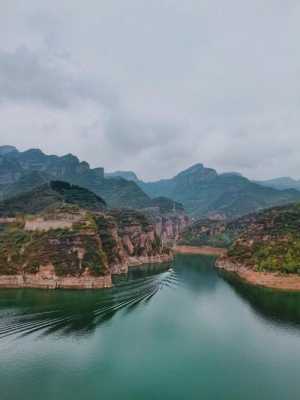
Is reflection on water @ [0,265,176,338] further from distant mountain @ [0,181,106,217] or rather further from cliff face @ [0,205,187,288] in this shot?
distant mountain @ [0,181,106,217]

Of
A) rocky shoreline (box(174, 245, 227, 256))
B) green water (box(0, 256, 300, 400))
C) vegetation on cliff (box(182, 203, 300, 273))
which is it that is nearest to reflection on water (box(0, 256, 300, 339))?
green water (box(0, 256, 300, 400))

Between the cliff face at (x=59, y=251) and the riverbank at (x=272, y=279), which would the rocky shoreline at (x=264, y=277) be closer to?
the riverbank at (x=272, y=279)

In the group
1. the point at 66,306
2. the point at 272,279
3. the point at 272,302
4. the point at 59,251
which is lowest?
the point at 272,302

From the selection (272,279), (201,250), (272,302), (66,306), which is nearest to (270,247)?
(272,279)

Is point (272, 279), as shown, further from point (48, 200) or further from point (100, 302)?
point (48, 200)

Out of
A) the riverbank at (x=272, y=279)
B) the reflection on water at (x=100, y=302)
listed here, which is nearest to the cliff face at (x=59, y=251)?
the reflection on water at (x=100, y=302)
